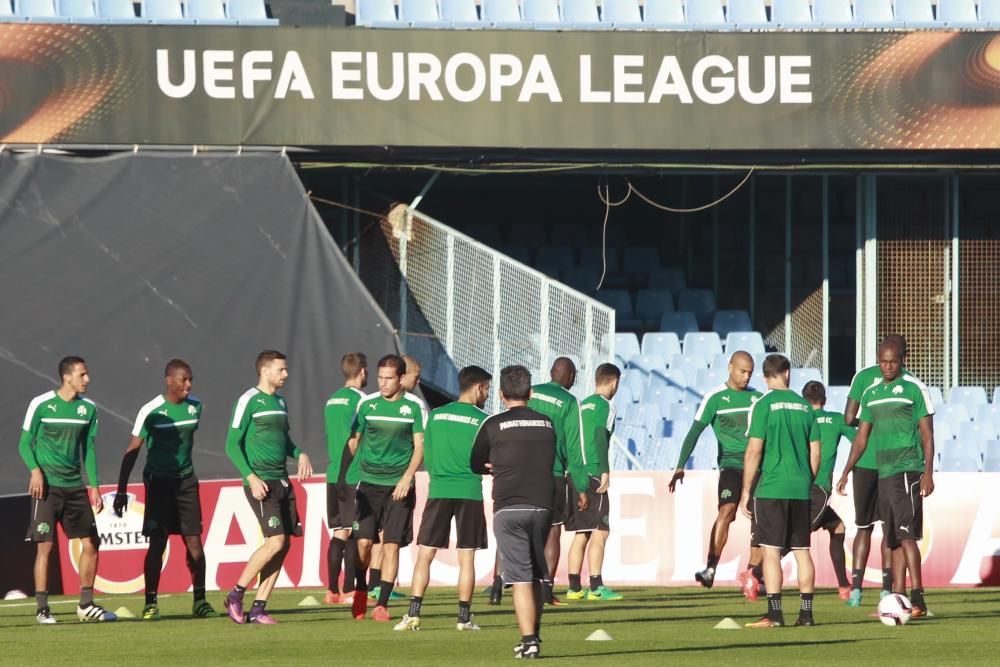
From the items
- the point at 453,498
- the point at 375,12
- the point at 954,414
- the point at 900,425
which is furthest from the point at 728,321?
the point at 453,498

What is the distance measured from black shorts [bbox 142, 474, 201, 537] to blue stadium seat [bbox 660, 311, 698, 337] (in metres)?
13.2

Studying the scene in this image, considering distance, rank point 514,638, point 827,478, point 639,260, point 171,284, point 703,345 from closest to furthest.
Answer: point 514,638 < point 827,478 < point 171,284 < point 703,345 < point 639,260

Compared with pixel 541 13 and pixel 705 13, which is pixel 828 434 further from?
pixel 541 13

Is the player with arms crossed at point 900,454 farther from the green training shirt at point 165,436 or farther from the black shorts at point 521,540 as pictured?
the green training shirt at point 165,436

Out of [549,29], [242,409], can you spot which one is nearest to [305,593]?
[242,409]

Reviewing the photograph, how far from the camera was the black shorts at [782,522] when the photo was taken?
1196cm

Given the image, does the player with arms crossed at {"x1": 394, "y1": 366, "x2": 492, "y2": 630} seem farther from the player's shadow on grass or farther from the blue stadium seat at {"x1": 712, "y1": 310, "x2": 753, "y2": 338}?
the blue stadium seat at {"x1": 712, "y1": 310, "x2": 753, "y2": 338}

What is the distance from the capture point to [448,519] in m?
12.2

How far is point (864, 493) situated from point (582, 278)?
503 inches

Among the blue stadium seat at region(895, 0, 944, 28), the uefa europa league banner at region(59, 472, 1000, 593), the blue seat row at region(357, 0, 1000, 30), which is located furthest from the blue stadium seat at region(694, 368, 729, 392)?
the blue stadium seat at region(895, 0, 944, 28)

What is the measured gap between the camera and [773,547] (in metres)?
12.0

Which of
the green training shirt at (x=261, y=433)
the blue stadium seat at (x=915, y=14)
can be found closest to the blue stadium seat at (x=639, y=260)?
the blue stadium seat at (x=915, y=14)

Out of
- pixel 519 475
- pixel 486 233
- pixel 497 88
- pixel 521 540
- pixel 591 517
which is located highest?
pixel 497 88

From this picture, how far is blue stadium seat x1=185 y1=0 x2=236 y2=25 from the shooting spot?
75.2 ft
